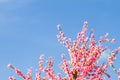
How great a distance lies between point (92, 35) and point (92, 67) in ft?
6.53

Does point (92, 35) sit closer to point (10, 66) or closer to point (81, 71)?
point (81, 71)

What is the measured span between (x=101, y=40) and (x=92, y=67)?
192 cm

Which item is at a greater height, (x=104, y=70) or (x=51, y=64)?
(x=51, y=64)

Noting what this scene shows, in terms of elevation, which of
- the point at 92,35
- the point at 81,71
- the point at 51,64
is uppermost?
the point at 92,35

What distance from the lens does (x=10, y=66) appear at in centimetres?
1443

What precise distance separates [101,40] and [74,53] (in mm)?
1695

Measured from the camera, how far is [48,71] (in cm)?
1452

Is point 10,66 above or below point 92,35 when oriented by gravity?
below

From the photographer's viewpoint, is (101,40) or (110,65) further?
(101,40)

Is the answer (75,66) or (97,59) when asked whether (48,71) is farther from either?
(97,59)

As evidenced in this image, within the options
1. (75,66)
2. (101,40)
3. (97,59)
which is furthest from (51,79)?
(101,40)

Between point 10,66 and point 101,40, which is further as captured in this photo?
point 101,40

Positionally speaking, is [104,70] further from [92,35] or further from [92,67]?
[92,35]

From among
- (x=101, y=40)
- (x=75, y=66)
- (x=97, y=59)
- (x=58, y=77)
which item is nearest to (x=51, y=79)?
(x=58, y=77)
